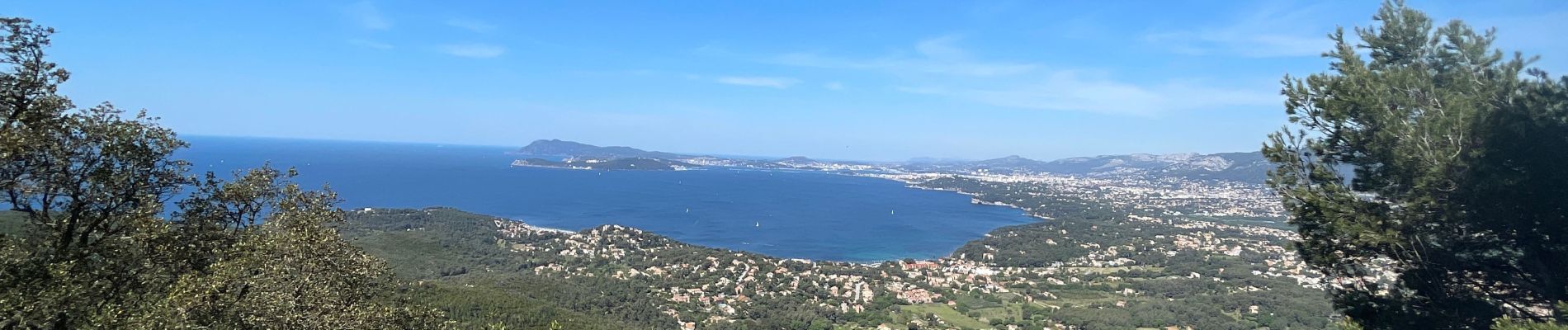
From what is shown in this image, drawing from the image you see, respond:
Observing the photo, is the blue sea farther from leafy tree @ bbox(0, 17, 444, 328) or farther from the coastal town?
leafy tree @ bbox(0, 17, 444, 328)

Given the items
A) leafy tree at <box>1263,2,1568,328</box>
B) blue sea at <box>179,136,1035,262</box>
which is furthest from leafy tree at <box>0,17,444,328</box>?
blue sea at <box>179,136,1035,262</box>

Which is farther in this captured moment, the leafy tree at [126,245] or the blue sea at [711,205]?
the blue sea at [711,205]


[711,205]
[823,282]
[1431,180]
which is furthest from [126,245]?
[711,205]

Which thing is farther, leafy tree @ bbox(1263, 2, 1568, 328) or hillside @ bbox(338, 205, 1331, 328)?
hillside @ bbox(338, 205, 1331, 328)

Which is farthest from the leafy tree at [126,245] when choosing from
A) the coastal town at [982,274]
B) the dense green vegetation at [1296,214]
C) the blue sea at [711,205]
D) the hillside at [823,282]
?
the blue sea at [711,205]

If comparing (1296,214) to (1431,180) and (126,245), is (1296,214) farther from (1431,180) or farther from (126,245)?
(126,245)

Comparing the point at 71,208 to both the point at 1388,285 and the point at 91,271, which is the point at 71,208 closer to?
the point at 91,271

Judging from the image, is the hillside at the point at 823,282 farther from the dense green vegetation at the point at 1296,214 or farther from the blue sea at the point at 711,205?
the dense green vegetation at the point at 1296,214
